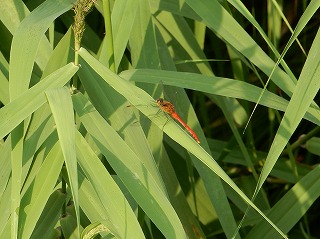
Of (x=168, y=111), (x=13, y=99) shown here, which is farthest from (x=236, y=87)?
(x=13, y=99)

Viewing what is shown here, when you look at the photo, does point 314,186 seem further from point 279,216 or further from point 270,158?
point 270,158

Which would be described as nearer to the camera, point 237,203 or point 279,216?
point 279,216

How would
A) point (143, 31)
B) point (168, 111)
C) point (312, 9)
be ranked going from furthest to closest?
point (143, 31) → point (168, 111) → point (312, 9)

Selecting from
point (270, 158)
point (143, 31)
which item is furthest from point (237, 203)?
point (270, 158)

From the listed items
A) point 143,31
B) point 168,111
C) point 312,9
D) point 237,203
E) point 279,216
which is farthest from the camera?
point 237,203

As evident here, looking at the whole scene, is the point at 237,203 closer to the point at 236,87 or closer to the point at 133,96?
the point at 236,87

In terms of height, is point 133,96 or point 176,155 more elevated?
point 176,155

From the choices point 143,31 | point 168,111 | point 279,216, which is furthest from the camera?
point 279,216

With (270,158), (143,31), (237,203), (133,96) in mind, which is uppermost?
(143,31)

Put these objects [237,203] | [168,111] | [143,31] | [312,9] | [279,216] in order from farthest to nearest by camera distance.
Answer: [237,203] → [279,216] → [143,31] → [168,111] → [312,9]
